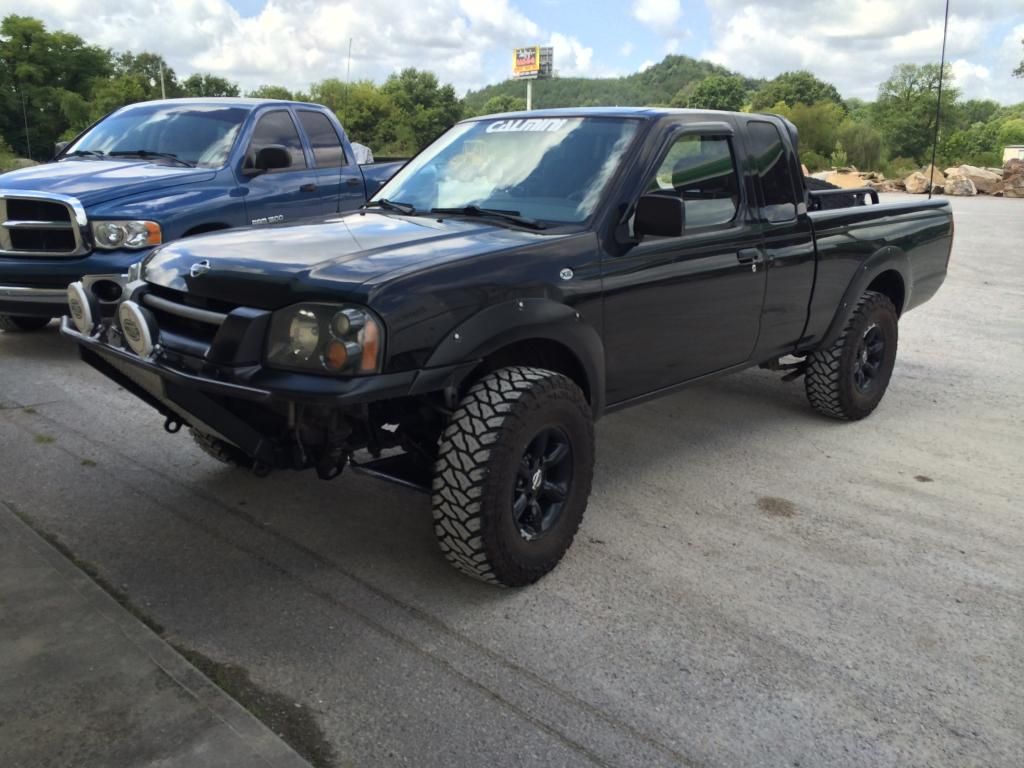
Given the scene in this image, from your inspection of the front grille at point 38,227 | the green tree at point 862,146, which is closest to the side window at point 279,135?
the front grille at point 38,227

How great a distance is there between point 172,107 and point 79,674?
Answer: 6.35 m

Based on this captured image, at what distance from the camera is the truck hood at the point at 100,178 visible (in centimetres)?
645

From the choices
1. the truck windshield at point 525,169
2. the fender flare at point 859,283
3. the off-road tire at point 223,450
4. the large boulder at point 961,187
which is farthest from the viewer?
the large boulder at point 961,187

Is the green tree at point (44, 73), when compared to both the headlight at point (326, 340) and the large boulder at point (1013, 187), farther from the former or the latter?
the headlight at point (326, 340)

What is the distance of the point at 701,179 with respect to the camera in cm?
454

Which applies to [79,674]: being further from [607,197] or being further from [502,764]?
[607,197]

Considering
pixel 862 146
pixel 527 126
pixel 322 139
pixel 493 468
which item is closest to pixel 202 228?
pixel 322 139

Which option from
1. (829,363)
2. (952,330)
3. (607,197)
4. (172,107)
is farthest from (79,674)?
(952,330)

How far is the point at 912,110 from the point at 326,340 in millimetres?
70107

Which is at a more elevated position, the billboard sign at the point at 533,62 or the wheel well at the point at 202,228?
the billboard sign at the point at 533,62

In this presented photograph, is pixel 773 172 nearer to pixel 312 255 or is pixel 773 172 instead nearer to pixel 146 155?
pixel 312 255

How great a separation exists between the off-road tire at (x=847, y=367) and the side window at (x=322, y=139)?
462 centimetres

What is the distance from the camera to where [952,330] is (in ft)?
28.6

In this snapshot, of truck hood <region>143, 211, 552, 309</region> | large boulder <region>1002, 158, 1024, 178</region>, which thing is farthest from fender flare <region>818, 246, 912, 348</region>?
large boulder <region>1002, 158, 1024, 178</region>
